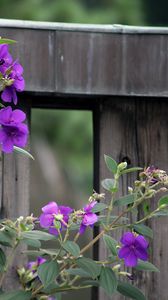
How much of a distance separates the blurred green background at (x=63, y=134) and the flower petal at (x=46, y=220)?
5.03m

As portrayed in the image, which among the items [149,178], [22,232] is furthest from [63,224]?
[149,178]

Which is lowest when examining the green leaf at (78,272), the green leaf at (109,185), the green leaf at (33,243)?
the green leaf at (78,272)

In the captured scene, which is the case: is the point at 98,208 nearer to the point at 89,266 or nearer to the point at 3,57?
the point at 89,266

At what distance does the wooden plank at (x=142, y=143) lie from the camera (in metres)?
2.18

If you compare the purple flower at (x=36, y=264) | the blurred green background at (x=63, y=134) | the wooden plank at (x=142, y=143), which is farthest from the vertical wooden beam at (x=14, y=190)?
the blurred green background at (x=63, y=134)

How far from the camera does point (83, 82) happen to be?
2086 millimetres

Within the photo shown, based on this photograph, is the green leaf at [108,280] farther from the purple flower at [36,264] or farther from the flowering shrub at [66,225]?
the purple flower at [36,264]

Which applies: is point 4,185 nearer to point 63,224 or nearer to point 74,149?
point 63,224

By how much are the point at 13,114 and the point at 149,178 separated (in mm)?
312

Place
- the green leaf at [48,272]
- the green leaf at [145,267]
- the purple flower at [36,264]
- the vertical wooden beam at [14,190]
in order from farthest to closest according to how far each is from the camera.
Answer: the vertical wooden beam at [14,190] < the purple flower at [36,264] < the green leaf at [145,267] < the green leaf at [48,272]

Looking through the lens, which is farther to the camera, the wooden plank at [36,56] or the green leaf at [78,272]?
the wooden plank at [36,56]

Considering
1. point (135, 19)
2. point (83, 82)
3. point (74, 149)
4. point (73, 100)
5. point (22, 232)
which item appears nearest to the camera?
point (22, 232)

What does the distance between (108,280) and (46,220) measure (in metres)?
0.18

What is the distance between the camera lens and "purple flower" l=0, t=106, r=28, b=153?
1.78m
